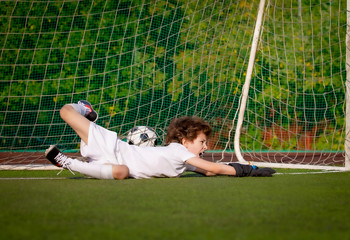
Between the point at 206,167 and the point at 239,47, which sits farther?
the point at 239,47

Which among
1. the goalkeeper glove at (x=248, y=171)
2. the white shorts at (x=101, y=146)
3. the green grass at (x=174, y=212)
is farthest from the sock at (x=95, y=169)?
the goalkeeper glove at (x=248, y=171)

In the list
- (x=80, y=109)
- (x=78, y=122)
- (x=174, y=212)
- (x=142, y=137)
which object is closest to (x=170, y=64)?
(x=142, y=137)

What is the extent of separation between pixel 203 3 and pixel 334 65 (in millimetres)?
2910

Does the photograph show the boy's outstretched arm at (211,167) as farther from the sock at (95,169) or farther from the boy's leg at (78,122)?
the boy's leg at (78,122)

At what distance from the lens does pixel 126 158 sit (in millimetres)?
3623

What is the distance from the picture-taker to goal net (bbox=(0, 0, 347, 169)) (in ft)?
19.9

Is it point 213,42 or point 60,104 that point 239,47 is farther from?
point 60,104

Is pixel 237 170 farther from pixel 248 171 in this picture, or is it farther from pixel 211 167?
pixel 211 167

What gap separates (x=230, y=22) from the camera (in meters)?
6.08

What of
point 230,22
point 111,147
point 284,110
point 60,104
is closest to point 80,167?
point 111,147

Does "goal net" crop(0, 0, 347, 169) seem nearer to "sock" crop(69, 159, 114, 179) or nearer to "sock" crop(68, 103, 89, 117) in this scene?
"sock" crop(68, 103, 89, 117)

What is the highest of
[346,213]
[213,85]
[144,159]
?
[213,85]

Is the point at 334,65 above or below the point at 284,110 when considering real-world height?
above

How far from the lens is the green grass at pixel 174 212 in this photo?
1.60 metres
